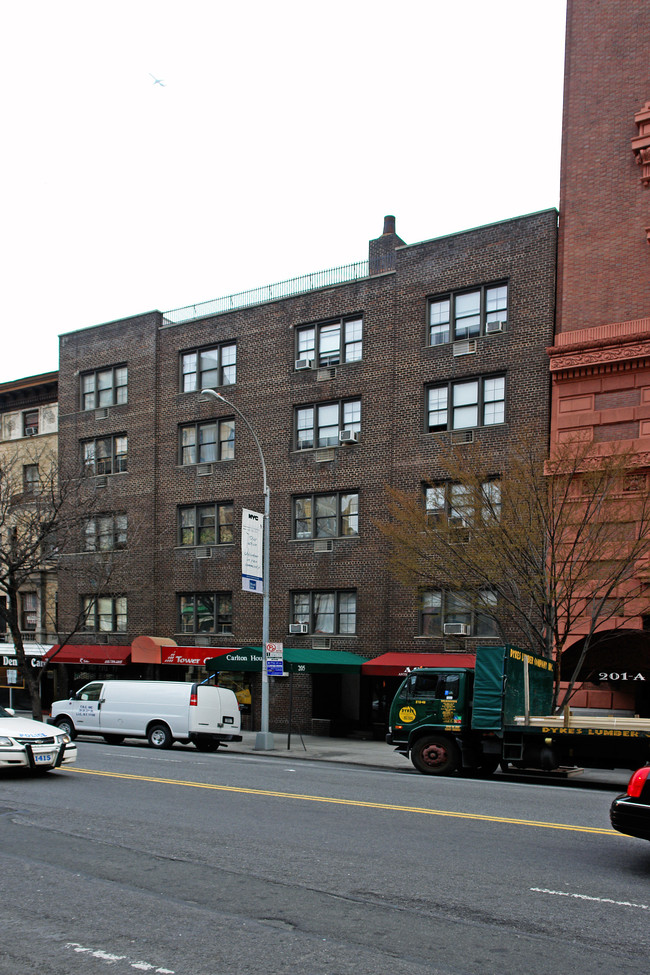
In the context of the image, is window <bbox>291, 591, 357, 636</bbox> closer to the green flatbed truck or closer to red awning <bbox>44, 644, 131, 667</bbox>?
red awning <bbox>44, 644, 131, 667</bbox>

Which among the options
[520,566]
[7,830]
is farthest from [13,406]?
[7,830]

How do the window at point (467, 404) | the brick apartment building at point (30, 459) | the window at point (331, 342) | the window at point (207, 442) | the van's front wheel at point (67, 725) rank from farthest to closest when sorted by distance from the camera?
1. the brick apartment building at point (30, 459)
2. the window at point (207, 442)
3. the window at point (331, 342)
4. the window at point (467, 404)
5. the van's front wheel at point (67, 725)

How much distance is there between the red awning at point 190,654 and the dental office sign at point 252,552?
667 cm

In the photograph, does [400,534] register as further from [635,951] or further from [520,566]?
[635,951]

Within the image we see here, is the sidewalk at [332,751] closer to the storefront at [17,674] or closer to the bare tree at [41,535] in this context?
the bare tree at [41,535]

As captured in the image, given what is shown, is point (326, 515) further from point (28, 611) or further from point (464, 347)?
point (28, 611)

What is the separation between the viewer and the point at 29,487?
40000 millimetres

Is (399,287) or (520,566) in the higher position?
(399,287)

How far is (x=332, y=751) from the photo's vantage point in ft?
83.5

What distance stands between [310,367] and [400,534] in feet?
32.1

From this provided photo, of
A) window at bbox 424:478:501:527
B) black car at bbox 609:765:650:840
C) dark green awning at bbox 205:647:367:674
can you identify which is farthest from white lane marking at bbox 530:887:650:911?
dark green awning at bbox 205:647:367:674

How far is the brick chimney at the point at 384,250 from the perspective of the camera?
31.6 metres

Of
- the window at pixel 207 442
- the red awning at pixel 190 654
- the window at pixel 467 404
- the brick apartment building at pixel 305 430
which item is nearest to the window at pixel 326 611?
the brick apartment building at pixel 305 430

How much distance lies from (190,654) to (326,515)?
7209 mm
